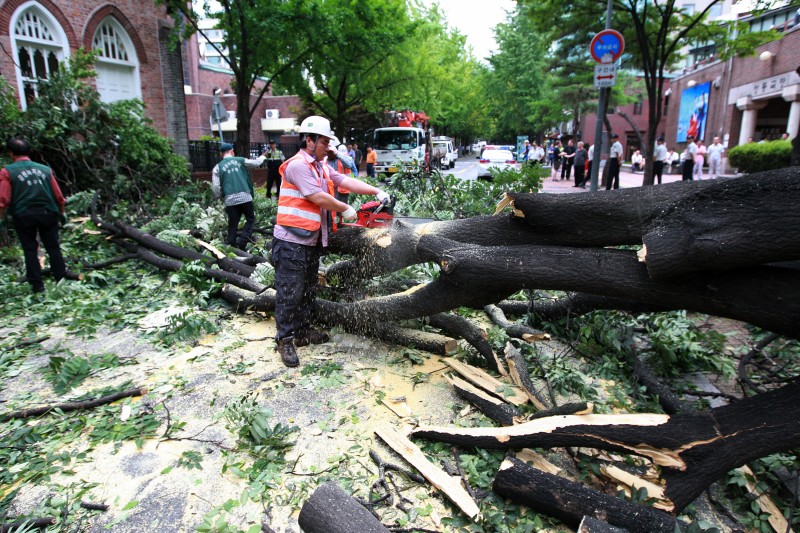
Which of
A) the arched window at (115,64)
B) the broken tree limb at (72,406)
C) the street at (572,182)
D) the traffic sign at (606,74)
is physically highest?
the arched window at (115,64)

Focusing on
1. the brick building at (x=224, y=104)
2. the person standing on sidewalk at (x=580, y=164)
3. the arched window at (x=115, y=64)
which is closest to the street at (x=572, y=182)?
the person standing on sidewalk at (x=580, y=164)

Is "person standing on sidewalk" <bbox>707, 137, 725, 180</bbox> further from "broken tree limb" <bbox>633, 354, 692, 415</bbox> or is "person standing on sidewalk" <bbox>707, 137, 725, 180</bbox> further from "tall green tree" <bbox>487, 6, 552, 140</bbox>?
"broken tree limb" <bbox>633, 354, 692, 415</bbox>

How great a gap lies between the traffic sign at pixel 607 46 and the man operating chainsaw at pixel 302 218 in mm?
6372

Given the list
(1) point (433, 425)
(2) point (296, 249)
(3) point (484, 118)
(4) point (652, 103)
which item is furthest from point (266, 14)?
(3) point (484, 118)

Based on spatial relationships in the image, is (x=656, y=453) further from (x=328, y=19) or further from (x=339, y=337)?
(x=328, y=19)

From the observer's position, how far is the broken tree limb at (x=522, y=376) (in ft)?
11.3

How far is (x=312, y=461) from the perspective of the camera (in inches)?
118

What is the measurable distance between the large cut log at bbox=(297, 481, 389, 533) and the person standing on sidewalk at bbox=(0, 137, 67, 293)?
5.46 meters

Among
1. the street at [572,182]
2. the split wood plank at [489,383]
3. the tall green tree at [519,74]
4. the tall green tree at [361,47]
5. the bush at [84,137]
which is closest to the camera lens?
the split wood plank at [489,383]

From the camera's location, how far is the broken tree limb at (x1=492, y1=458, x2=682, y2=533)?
7.64 feet

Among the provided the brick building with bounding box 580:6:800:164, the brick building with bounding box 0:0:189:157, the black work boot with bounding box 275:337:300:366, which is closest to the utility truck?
the brick building with bounding box 0:0:189:157

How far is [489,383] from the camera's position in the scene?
371cm

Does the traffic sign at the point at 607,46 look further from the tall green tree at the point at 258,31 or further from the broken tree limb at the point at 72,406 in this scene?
the broken tree limb at the point at 72,406

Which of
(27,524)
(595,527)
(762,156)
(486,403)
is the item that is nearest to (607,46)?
(486,403)
